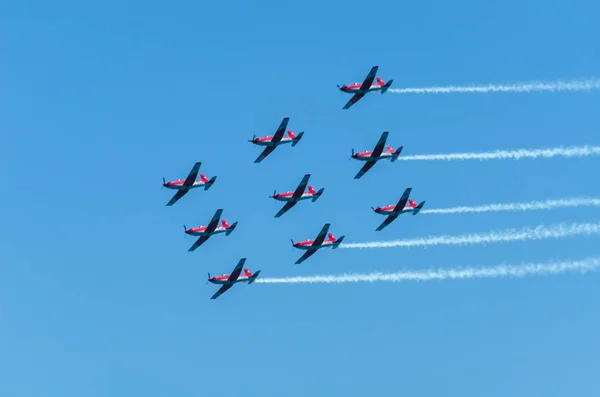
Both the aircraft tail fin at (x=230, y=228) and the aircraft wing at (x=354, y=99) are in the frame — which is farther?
the aircraft tail fin at (x=230, y=228)

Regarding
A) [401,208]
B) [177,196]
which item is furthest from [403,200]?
[177,196]

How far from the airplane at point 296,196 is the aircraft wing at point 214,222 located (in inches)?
297

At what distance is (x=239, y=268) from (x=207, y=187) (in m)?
11.2

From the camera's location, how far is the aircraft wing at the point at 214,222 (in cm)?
19850

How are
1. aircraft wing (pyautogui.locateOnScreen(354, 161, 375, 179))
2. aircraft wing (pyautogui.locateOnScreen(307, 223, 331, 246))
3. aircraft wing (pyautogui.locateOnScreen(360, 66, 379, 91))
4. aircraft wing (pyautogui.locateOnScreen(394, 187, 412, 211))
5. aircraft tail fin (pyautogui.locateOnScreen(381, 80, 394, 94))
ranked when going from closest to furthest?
aircraft wing (pyautogui.locateOnScreen(360, 66, 379, 91)) → aircraft tail fin (pyautogui.locateOnScreen(381, 80, 394, 94)) → aircraft wing (pyautogui.locateOnScreen(354, 161, 375, 179)) → aircraft wing (pyautogui.locateOnScreen(394, 187, 412, 211)) → aircraft wing (pyautogui.locateOnScreen(307, 223, 331, 246))

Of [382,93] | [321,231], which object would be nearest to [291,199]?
[321,231]

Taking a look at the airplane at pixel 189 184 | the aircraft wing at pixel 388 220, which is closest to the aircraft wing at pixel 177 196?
the airplane at pixel 189 184

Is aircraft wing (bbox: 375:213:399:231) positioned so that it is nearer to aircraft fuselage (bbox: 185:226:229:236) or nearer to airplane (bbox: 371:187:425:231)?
airplane (bbox: 371:187:425:231)

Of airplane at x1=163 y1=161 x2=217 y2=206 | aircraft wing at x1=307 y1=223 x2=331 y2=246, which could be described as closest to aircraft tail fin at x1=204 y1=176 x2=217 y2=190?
airplane at x1=163 y1=161 x2=217 y2=206

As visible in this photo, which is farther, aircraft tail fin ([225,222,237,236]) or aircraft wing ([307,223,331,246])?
aircraft tail fin ([225,222,237,236])

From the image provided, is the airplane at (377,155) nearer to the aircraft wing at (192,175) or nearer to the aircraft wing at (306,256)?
the aircraft wing at (306,256)

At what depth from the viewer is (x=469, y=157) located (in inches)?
7461

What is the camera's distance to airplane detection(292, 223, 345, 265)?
646ft

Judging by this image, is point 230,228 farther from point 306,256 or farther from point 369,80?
point 369,80
